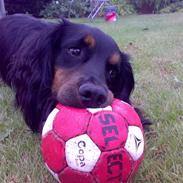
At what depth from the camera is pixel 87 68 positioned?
2199 millimetres

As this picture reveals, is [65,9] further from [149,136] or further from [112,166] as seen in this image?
[112,166]

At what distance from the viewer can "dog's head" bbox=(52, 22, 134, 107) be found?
1961 mm

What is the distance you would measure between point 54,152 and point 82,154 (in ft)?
0.49

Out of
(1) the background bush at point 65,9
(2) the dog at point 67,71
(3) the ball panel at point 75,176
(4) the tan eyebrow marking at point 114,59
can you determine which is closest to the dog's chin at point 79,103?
(2) the dog at point 67,71

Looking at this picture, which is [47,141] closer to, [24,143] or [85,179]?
[85,179]

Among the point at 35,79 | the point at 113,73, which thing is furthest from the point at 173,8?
the point at 35,79

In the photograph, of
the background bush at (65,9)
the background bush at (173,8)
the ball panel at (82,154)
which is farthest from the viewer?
the background bush at (173,8)

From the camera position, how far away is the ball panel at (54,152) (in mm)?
1749

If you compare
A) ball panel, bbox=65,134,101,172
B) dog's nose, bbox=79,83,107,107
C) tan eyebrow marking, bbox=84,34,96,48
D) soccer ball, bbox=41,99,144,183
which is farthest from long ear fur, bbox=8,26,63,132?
ball panel, bbox=65,134,101,172

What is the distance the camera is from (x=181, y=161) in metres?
2.12

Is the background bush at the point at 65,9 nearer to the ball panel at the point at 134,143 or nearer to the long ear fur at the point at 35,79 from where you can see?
the long ear fur at the point at 35,79

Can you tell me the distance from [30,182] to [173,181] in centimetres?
71

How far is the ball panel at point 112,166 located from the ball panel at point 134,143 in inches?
1.5

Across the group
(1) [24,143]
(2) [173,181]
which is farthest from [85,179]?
(1) [24,143]
